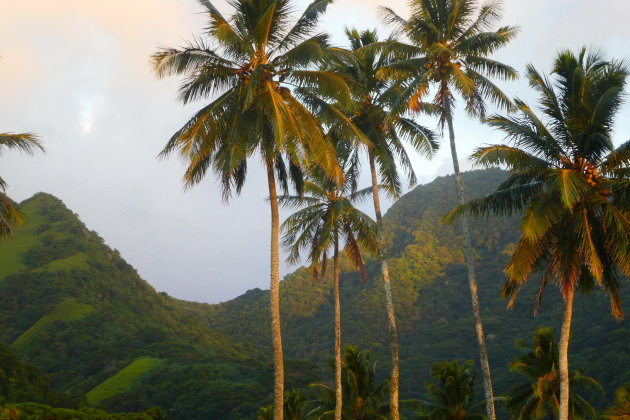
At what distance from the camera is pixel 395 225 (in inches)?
6196

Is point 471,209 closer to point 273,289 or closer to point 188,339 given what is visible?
point 273,289

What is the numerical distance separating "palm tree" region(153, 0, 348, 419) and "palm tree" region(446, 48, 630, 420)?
5.03 m

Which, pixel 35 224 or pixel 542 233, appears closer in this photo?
pixel 542 233

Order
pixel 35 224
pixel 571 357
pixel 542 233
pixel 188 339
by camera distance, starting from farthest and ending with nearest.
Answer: pixel 35 224
pixel 188 339
pixel 571 357
pixel 542 233

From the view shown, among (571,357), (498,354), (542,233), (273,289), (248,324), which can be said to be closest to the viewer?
(542,233)

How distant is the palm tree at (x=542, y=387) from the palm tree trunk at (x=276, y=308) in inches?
564

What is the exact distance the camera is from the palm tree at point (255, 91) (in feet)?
58.0

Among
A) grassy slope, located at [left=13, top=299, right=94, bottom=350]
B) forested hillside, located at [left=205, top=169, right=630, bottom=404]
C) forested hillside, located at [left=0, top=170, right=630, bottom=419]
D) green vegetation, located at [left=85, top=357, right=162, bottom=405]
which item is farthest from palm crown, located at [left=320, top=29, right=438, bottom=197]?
grassy slope, located at [left=13, top=299, right=94, bottom=350]

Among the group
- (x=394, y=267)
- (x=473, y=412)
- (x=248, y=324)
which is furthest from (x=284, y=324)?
(x=473, y=412)

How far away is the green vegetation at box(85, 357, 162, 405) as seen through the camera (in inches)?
3327

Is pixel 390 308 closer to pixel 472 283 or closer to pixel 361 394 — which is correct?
pixel 472 283

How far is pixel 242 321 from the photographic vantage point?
442 feet

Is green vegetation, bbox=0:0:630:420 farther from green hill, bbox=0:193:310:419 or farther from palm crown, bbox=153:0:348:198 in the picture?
green hill, bbox=0:193:310:419

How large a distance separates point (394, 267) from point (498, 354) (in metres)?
48.0
